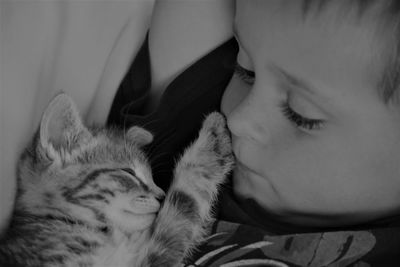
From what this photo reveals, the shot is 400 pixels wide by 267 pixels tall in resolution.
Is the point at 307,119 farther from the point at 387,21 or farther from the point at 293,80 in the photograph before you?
the point at 387,21

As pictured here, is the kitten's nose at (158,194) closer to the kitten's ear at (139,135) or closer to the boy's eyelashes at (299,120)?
the kitten's ear at (139,135)

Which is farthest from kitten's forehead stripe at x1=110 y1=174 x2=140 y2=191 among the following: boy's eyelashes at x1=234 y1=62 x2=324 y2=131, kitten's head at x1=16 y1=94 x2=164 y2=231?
boy's eyelashes at x1=234 y1=62 x2=324 y2=131

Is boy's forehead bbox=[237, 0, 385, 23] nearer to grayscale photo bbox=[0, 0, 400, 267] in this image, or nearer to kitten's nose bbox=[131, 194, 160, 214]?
grayscale photo bbox=[0, 0, 400, 267]

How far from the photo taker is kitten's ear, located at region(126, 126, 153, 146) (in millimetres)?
1232

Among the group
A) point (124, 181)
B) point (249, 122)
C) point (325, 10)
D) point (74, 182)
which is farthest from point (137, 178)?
point (325, 10)

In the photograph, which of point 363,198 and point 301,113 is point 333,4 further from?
point 363,198

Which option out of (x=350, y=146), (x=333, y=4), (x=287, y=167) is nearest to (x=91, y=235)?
(x=287, y=167)

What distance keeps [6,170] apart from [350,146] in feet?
2.11

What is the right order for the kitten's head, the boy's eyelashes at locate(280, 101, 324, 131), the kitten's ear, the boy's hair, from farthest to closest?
the kitten's ear < the kitten's head < the boy's eyelashes at locate(280, 101, 324, 131) < the boy's hair

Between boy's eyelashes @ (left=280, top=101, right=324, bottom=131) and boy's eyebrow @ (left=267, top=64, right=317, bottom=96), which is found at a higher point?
boy's eyebrow @ (left=267, top=64, right=317, bottom=96)

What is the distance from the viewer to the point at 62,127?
1.15 meters

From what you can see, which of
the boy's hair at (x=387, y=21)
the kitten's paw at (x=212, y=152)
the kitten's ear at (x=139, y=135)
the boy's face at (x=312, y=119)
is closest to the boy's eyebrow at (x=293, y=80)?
the boy's face at (x=312, y=119)

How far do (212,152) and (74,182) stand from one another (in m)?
0.31

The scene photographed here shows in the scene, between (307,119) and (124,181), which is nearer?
(307,119)
